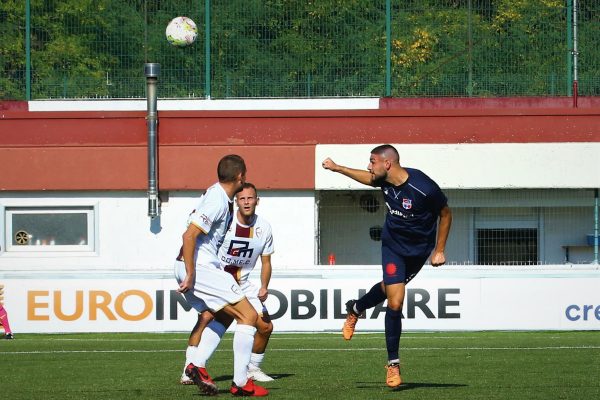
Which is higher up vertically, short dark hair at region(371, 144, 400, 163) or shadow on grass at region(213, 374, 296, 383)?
short dark hair at region(371, 144, 400, 163)

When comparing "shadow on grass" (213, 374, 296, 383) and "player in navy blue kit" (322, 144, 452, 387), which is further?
"shadow on grass" (213, 374, 296, 383)

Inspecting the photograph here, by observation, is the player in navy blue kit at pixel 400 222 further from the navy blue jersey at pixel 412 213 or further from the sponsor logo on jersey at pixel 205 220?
the sponsor logo on jersey at pixel 205 220

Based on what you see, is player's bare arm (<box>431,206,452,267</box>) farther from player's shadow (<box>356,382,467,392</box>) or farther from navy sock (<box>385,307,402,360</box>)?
player's shadow (<box>356,382,467,392</box>)

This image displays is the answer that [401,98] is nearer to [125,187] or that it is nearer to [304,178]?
[304,178]

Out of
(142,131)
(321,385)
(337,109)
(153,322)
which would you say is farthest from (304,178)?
(321,385)

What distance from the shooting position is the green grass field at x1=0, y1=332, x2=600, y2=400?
383 inches

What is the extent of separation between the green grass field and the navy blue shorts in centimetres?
91

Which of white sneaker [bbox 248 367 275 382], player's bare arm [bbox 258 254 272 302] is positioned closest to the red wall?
player's bare arm [bbox 258 254 272 302]

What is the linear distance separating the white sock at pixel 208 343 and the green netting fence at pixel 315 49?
13416mm

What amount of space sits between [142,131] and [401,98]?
4996mm

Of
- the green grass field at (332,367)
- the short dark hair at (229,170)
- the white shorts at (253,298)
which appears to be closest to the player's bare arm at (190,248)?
the short dark hair at (229,170)

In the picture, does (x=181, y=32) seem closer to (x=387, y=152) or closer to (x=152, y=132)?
(x=152, y=132)

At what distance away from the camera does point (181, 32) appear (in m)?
23.1

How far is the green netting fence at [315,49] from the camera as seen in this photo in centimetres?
2303
